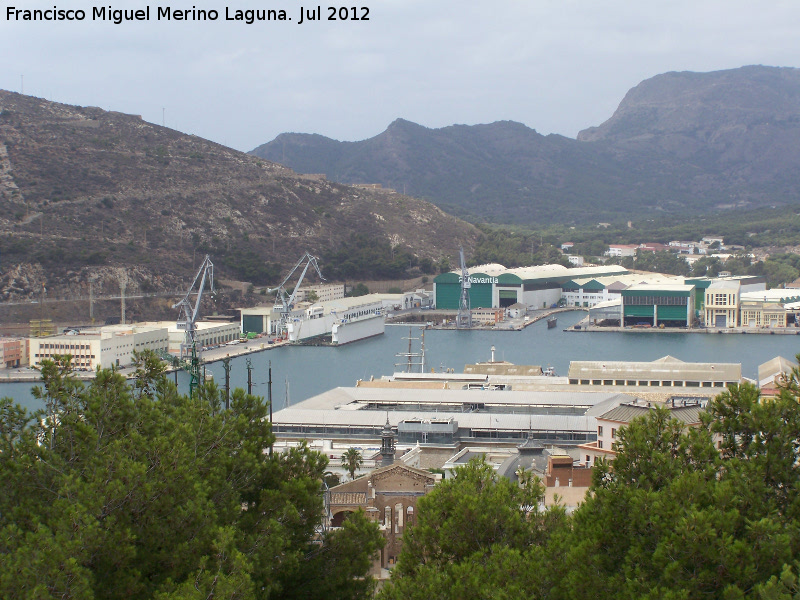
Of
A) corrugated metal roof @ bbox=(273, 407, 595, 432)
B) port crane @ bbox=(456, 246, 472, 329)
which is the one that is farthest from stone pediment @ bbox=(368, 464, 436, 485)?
port crane @ bbox=(456, 246, 472, 329)

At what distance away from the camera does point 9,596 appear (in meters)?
3.45

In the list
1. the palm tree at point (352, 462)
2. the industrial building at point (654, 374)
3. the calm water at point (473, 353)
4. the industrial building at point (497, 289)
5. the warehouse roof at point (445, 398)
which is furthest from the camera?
the industrial building at point (497, 289)

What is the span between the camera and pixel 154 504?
3910 mm

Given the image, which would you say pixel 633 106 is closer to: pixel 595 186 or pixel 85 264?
pixel 595 186

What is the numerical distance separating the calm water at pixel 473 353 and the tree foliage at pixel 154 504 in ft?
36.3

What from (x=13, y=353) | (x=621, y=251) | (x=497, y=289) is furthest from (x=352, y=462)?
(x=621, y=251)

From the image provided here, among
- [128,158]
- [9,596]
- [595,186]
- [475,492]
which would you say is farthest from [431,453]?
[595,186]

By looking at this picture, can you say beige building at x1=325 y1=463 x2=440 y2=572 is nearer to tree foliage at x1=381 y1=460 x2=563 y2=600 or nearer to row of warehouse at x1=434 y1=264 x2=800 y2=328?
tree foliage at x1=381 y1=460 x2=563 y2=600

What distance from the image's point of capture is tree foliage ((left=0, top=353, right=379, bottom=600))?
3688mm

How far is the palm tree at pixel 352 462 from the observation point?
333 inches

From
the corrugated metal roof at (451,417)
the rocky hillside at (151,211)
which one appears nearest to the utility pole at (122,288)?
the rocky hillside at (151,211)

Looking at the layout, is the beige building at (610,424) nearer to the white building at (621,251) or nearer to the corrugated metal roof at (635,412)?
the corrugated metal roof at (635,412)

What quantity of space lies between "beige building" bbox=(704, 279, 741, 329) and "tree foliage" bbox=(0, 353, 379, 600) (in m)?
23.6

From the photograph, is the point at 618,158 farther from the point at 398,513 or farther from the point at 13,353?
the point at 398,513
